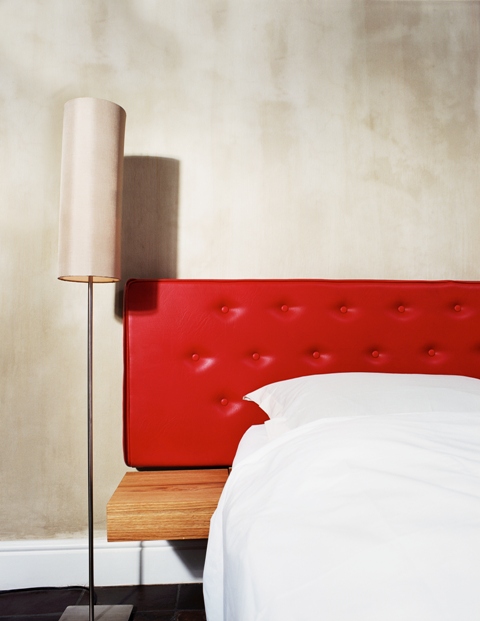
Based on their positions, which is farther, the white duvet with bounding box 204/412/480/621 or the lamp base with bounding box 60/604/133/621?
the lamp base with bounding box 60/604/133/621

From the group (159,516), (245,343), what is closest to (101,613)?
(159,516)

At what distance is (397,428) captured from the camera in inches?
38.5

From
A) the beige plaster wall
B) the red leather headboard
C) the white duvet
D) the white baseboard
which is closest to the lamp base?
the white baseboard

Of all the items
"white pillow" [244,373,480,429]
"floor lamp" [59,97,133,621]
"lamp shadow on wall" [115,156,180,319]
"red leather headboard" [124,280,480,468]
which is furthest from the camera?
"lamp shadow on wall" [115,156,180,319]

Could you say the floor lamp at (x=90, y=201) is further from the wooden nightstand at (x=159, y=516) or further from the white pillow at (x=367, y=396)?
the white pillow at (x=367, y=396)

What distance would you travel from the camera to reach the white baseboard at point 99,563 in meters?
1.62

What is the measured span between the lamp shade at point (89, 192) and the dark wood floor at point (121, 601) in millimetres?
1088

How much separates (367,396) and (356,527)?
2.18 ft

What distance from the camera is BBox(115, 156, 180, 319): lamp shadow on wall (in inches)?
68.2

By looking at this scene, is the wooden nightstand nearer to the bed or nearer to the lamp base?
the bed

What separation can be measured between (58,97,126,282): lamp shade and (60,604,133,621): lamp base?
1048 millimetres

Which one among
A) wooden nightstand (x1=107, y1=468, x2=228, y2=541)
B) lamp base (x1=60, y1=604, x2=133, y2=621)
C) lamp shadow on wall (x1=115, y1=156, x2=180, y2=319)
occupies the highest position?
lamp shadow on wall (x1=115, y1=156, x2=180, y2=319)

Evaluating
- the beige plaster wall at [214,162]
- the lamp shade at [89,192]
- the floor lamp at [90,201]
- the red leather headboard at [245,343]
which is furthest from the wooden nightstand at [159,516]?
the lamp shade at [89,192]

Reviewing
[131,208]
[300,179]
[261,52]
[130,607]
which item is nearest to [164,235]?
[131,208]
